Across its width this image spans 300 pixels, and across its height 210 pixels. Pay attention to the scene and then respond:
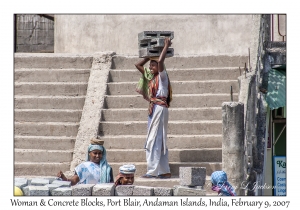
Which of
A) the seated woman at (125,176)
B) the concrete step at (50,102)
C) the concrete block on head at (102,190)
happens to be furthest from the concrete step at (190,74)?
the concrete block on head at (102,190)

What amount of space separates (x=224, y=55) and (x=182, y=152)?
7.61ft

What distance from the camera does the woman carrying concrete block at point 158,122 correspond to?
1275 cm

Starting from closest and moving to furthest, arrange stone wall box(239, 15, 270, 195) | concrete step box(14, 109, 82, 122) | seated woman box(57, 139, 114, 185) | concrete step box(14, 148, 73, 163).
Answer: seated woman box(57, 139, 114, 185) < stone wall box(239, 15, 270, 195) < concrete step box(14, 148, 73, 163) < concrete step box(14, 109, 82, 122)

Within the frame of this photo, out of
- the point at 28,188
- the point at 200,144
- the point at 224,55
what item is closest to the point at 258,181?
the point at 200,144

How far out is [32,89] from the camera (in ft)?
49.4

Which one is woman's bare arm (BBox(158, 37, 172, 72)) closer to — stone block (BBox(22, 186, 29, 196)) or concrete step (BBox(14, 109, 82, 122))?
concrete step (BBox(14, 109, 82, 122))

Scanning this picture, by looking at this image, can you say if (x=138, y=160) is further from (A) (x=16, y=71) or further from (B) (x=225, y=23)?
(B) (x=225, y=23)

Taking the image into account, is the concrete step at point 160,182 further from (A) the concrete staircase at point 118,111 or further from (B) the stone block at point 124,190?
(B) the stone block at point 124,190

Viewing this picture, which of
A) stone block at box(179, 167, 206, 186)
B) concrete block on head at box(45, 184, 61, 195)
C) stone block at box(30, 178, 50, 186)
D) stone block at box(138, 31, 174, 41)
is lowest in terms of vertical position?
concrete block on head at box(45, 184, 61, 195)

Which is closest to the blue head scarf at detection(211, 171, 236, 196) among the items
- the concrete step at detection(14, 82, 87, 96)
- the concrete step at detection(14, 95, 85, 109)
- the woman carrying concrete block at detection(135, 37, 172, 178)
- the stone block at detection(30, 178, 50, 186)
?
the woman carrying concrete block at detection(135, 37, 172, 178)

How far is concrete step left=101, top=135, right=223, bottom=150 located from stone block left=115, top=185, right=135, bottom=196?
296 cm

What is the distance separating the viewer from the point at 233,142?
1251 cm

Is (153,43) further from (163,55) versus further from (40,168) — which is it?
(40,168)

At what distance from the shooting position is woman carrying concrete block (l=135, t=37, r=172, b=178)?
1275 cm
